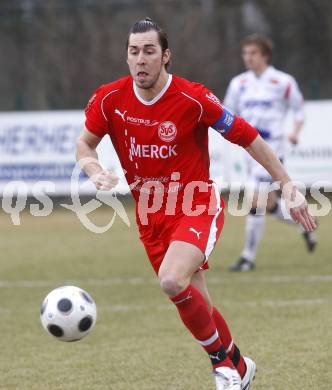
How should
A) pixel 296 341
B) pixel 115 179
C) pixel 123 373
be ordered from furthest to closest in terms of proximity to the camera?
pixel 296 341 < pixel 123 373 < pixel 115 179

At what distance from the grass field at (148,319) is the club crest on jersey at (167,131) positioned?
1.42 m

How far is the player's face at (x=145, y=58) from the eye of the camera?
17.5ft

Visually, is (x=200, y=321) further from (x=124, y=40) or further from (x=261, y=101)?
(x=124, y=40)

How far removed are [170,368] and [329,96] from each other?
13.1 metres

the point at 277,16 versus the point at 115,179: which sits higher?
the point at 115,179

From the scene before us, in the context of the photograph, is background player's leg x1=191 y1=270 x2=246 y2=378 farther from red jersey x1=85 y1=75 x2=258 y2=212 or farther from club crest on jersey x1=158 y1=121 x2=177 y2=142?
club crest on jersey x1=158 y1=121 x2=177 y2=142

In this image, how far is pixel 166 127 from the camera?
5.41 meters

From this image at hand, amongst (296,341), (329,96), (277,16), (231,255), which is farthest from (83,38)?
(296,341)

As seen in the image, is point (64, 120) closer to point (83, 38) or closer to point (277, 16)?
point (83, 38)

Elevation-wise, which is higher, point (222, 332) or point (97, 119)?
point (97, 119)

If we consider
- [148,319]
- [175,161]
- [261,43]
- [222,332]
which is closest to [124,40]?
[261,43]

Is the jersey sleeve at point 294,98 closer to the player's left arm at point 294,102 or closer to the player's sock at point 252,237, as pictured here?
the player's left arm at point 294,102

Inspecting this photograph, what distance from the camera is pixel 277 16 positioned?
71.5 ft

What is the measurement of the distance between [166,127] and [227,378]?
140 cm
